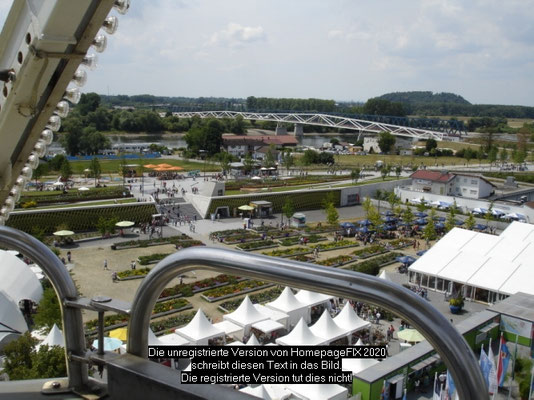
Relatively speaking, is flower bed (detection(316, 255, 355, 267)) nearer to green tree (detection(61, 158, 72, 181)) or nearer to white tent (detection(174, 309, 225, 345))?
white tent (detection(174, 309, 225, 345))

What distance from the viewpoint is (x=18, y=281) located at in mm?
10781

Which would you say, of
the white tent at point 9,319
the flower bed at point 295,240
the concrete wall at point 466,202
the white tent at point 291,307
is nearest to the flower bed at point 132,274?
the white tent at point 9,319

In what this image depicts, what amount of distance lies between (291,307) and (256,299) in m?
1.91

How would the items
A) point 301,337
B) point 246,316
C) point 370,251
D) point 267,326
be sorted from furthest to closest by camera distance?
point 370,251 → point 246,316 → point 267,326 → point 301,337

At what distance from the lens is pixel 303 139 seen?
65312 mm

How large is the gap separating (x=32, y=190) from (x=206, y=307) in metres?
16.3

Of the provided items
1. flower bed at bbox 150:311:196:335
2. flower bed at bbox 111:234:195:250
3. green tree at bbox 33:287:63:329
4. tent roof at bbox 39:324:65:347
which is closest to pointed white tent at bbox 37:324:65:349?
tent roof at bbox 39:324:65:347

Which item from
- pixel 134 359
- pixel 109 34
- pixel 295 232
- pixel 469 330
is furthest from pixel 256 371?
pixel 295 232

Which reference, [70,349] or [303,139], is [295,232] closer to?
[70,349]

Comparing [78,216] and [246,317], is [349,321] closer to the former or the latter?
[246,317]

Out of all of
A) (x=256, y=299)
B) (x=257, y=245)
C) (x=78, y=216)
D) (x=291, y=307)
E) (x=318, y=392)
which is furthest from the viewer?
(x=78, y=216)

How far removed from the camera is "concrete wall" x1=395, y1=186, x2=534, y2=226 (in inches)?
910

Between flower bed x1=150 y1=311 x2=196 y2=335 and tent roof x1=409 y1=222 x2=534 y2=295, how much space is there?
263 inches

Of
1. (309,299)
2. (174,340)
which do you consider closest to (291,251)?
(309,299)
